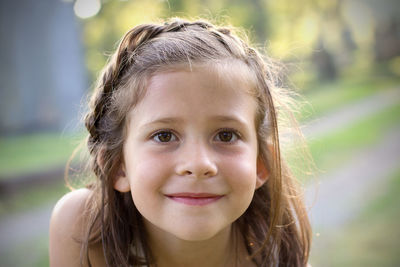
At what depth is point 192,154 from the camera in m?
1.07

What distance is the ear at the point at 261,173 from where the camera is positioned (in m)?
1.38

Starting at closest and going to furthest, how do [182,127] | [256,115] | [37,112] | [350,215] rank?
[182,127], [256,115], [350,215], [37,112]

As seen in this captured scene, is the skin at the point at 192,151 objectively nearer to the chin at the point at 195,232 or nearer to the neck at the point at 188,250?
the chin at the point at 195,232

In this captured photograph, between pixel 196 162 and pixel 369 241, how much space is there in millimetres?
2177

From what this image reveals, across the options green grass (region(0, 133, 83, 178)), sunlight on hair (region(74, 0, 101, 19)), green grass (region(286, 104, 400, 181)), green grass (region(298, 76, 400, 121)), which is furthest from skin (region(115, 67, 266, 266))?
sunlight on hair (region(74, 0, 101, 19))

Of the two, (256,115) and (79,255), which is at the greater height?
(256,115)

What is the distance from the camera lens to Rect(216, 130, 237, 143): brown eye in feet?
3.76

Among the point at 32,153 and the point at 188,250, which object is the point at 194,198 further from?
the point at 32,153

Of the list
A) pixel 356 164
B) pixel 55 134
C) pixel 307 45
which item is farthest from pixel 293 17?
pixel 55 134

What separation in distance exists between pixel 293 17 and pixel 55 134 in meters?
3.21

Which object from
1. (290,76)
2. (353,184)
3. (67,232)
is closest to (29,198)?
(67,232)

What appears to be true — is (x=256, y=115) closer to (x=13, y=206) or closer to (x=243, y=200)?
(x=243, y=200)

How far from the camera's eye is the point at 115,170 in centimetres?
134

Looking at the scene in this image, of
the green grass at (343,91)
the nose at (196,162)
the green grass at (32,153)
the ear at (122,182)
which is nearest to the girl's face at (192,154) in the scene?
the nose at (196,162)
